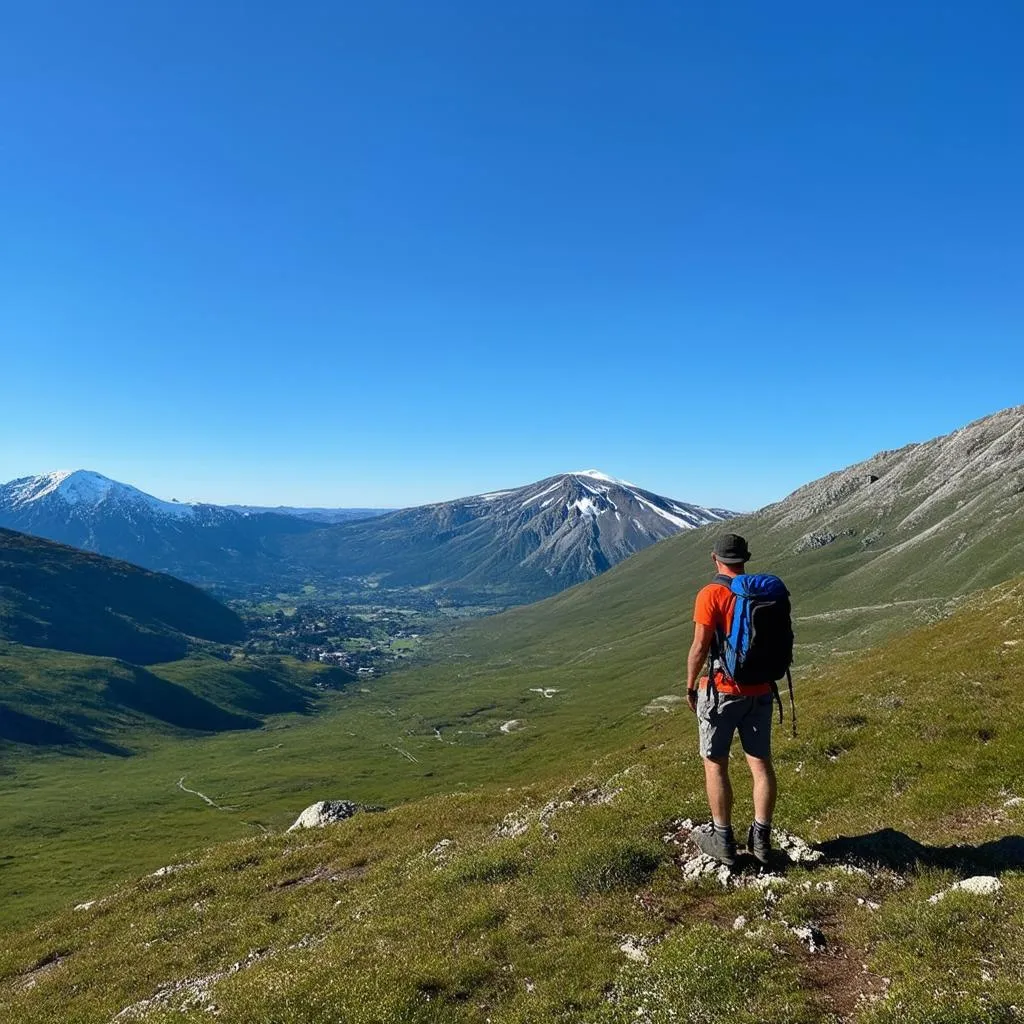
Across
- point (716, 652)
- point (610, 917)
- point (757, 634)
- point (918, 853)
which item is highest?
point (757, 634)

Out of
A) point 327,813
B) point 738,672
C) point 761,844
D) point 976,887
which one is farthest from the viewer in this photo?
point 327,813

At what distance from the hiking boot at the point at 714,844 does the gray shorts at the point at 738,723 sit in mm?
2236

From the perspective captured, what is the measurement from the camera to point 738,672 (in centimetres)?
1397

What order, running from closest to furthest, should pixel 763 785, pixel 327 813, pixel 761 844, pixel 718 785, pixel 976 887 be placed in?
pixel 976 887 → pixel 763 785 → pixel 718 785 → pixel 761 844 → pixel 327 813

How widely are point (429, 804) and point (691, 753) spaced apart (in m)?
14.9

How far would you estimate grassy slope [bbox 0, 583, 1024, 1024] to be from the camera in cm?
1109

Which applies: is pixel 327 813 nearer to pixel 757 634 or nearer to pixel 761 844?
pixel 761 844

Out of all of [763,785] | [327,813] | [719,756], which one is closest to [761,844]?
[763,785]

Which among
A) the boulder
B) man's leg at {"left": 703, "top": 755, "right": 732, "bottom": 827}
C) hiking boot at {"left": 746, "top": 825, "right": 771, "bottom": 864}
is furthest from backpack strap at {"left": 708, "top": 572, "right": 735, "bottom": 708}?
the boulder

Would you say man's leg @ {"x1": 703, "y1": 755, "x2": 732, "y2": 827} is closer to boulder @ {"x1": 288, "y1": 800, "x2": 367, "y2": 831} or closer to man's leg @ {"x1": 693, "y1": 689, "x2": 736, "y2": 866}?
man's leg @ {"x1": 693, "y1": 689, "x2": 736, "y2": 866}

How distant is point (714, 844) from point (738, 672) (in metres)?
4.74

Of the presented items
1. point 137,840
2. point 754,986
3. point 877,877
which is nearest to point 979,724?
point 877,877

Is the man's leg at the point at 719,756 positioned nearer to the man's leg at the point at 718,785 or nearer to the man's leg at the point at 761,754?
the man's leg at the point at 718,785

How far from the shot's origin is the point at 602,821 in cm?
1944
